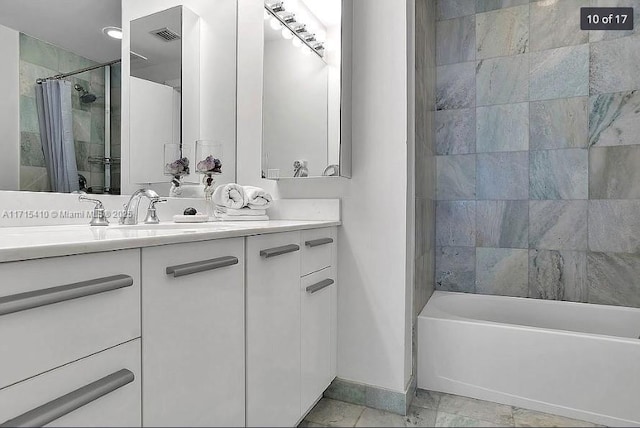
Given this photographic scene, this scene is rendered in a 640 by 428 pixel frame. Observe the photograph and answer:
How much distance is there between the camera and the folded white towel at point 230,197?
5.19 feet

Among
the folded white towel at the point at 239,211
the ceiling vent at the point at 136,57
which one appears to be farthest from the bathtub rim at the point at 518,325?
the ceiling vent at the point at 136,57

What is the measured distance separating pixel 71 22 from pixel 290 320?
1146 millimetres

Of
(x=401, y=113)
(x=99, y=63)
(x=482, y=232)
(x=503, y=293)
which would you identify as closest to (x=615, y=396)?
(x=503, y=293)

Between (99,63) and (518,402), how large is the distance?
1.98 m

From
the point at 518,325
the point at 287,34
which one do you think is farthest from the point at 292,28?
the point at 518,325

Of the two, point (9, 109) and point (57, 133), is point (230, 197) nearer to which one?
point (57, 133)

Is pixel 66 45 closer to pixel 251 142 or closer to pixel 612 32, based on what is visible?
pixel 251 142

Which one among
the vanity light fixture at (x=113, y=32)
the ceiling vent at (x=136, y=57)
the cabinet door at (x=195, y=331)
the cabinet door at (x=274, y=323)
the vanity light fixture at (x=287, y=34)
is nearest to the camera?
the cabinet door at (x=195, y=331)

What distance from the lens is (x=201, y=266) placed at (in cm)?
86

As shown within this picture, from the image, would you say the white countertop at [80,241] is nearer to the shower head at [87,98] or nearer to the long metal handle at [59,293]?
the long metal handle at [59,293]

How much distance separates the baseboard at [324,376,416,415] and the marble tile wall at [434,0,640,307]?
0.94m

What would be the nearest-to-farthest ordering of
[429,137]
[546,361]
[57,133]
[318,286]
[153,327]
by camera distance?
1. [153,327]
2. [57,133]
3. [318,286]
4. [546,361]
5. [429,137]

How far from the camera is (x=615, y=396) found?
4.79ft

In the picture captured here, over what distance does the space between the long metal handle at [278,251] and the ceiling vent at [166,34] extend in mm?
1079
